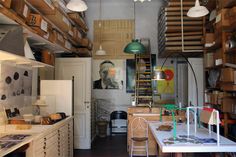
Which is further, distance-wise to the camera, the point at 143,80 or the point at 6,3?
the point at 143,80

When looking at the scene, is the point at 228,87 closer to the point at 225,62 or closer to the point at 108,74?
the point at 225,62

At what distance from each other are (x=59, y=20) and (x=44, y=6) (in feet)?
2.37

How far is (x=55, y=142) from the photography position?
3689 mm

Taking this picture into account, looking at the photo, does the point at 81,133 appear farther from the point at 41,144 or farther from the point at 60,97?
the point at 41,144

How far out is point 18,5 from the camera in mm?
3178

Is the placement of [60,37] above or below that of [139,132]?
above

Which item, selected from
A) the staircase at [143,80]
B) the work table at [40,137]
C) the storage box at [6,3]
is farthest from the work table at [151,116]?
the storage box at [6,3]

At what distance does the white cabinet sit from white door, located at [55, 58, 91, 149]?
151 centimetres

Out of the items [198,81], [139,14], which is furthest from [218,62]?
[139,14]

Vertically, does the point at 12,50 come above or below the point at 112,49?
below

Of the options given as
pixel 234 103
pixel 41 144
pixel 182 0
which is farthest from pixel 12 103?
pixel 182 0

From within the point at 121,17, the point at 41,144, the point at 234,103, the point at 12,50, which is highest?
the point at 121,17

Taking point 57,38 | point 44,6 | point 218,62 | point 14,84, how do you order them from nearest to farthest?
point 44,6 → point 14,84 → point 218,62 → point 57,38

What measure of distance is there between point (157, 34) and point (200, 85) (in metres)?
2.48
